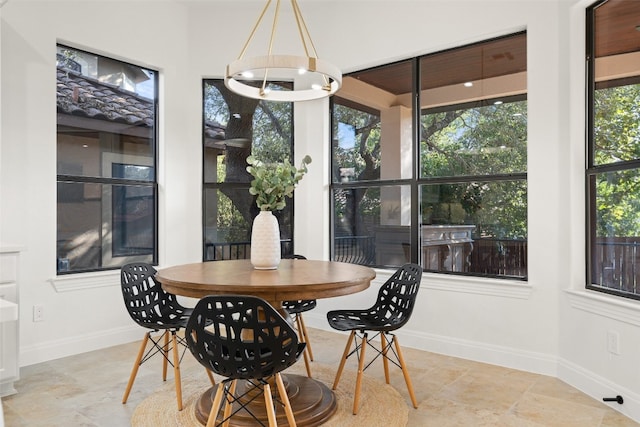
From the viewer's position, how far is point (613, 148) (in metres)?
2.85

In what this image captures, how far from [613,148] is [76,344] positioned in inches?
168

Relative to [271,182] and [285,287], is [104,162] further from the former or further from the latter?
[285,287]

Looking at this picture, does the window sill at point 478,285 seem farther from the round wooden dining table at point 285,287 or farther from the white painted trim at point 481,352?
the round wooden dining table at point 285,287

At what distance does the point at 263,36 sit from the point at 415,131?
1885mm

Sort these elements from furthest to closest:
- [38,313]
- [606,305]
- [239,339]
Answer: [38,313] < [606,305] < [239,339]

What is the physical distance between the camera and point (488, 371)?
332 centimetres

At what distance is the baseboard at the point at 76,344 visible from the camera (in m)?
3.43

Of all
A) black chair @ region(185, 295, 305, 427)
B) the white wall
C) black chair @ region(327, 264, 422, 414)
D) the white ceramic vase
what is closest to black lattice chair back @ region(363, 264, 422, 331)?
black chair @ region(327, 264, 422, 414)

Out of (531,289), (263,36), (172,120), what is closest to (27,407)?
(172,120)

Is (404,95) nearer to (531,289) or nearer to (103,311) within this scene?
(531,289)

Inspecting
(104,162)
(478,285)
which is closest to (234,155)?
(104,162)

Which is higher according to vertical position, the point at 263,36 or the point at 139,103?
the point at 263,36

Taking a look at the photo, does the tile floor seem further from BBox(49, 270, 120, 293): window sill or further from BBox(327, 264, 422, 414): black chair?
BBox(49, 270, 120, 293): window sill

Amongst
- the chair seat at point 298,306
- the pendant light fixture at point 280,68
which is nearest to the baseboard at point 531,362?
the chair seat at point 298,306
